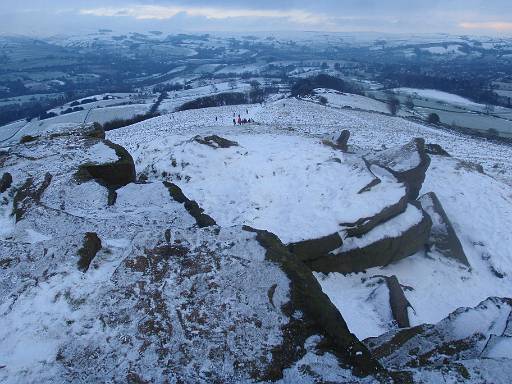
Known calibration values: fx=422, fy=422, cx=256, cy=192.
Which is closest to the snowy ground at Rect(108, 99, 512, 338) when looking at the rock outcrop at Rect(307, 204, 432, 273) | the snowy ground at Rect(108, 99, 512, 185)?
the rock outcrop at Rect(307, 204, 432, 273)

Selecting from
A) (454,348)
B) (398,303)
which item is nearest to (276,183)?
(398,303)

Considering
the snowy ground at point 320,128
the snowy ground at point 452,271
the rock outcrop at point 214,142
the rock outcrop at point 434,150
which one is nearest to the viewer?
the snowy ground at point 452,271

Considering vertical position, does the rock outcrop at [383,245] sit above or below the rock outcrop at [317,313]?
below

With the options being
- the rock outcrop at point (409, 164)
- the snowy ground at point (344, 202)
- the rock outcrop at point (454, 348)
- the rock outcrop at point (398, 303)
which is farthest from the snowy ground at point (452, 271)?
the rock outcrop at point (454, 348)

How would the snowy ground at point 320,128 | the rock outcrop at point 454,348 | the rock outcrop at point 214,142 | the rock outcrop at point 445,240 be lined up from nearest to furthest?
the rock outcrop at point 454,348 → the rock outcrop at point 445,240 → the rock outcrop at point 214,142 → the snowy ground at point 320,128

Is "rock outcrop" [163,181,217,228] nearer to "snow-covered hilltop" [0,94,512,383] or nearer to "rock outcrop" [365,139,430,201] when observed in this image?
"snow-covered hilltop" [0,94,512,383]

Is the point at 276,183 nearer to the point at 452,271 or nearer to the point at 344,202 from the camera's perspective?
the point at 344,202

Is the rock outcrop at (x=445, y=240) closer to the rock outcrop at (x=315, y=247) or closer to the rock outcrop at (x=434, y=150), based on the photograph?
the rock outcrop at (x=315, y=247)

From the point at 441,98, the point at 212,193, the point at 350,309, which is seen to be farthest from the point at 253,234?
the point at 441,98

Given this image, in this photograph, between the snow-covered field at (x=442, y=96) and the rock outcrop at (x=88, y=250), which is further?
the snow-covered field at (x=442, y=96)
